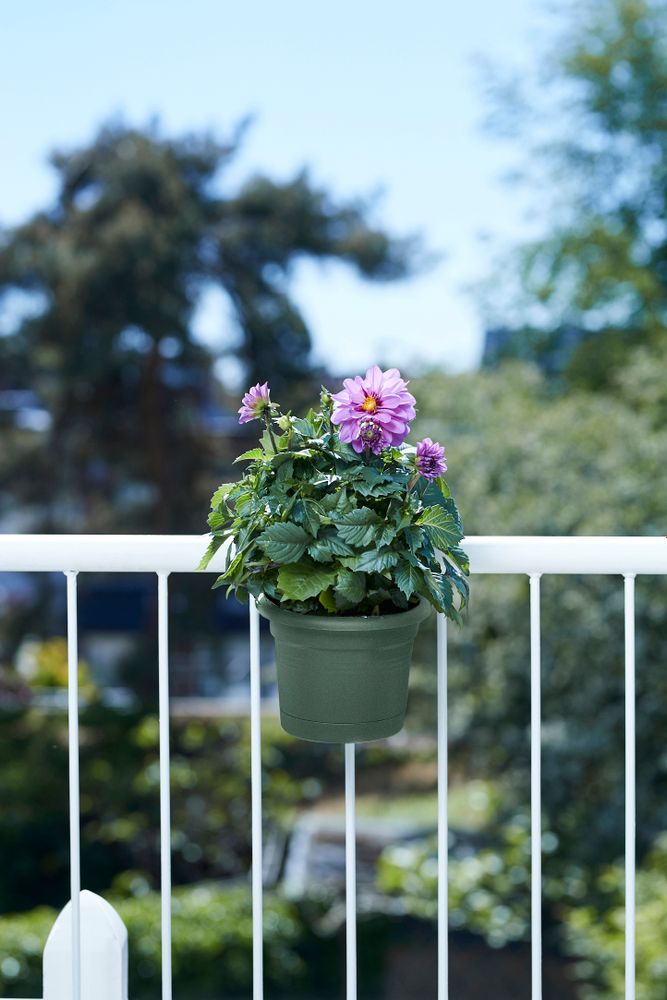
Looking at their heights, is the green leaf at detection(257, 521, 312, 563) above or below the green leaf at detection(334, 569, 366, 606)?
above

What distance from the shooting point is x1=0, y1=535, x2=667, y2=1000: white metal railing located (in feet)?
4.11

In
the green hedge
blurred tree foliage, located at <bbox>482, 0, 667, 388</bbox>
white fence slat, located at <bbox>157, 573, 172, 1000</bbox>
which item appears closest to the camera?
white fence slat, located at <bbox>157, 573, 172, 1000</bbox>

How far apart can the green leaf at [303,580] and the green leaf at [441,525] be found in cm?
12

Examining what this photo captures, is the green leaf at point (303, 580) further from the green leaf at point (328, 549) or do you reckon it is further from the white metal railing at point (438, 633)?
the white metal railing at point (438, 633)

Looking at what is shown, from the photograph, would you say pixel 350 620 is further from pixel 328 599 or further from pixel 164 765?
pixel 164 765

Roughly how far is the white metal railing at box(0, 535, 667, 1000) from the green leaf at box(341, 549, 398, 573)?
0.19m

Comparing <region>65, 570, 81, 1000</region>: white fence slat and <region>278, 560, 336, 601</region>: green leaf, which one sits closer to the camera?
<region>278, 560, 336, 601</region>: green leaf

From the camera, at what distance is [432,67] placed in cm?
737

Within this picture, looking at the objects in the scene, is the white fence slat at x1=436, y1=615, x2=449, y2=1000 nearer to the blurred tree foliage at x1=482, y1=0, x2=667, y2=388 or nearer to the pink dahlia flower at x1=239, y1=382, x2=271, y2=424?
the pink dahlia flower at x1=239, y1=382, x2=271, y2=424

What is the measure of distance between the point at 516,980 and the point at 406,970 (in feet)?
1.89

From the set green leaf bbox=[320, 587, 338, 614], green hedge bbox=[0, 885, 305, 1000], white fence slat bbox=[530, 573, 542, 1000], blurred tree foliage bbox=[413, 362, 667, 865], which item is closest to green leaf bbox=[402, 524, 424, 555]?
green leaf bbox=[320, 587, 338, 614]

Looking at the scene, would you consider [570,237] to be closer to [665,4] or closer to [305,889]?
[665,4]

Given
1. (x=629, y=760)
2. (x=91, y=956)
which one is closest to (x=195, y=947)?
(x=91, y=956)

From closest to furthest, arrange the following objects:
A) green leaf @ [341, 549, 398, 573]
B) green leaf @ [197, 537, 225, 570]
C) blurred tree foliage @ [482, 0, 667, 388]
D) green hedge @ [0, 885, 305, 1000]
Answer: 1. green leaf @ [341, 549, 398, 573]
2. green leaf @ [197, 537, 225, 570]
3. green hedge @ [0, 885, 305, 1000]
4. blurred tree foliage @ [482, 0, 667, 388]
